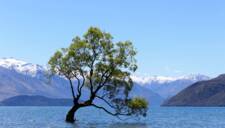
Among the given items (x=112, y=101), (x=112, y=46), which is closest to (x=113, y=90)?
(x=112, y=101)

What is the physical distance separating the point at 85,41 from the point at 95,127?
17519 mm

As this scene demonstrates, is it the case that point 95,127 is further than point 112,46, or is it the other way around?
point 112,46

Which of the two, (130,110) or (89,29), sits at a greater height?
(89,29)

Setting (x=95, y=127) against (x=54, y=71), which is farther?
(x=54, y=71)

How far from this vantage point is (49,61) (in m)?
89.9

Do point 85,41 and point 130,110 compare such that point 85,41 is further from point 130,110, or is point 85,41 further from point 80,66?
point 130,110

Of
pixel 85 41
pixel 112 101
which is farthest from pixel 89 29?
pixel 112 101

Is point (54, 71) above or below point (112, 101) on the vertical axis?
above

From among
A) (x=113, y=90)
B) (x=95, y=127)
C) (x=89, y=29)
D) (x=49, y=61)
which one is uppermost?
(x=89, y=29)

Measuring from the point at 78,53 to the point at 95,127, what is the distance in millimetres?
16132

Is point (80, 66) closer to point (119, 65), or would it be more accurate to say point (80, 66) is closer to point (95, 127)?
point (119, 65)

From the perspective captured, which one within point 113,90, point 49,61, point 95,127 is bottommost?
point 95,127

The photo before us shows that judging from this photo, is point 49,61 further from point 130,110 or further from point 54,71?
point 130,110

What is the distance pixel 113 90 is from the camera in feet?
289
